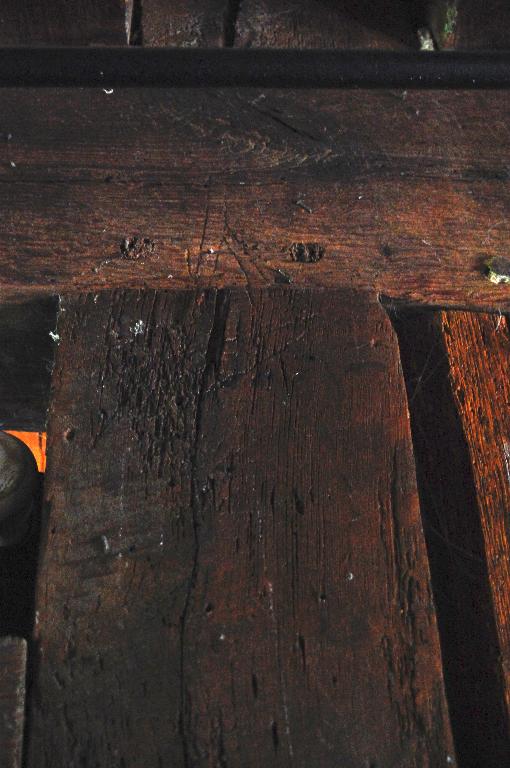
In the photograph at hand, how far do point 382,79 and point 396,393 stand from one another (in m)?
0.41

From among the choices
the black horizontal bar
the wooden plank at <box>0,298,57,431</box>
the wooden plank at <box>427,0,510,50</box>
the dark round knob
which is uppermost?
the wooden plank at <box>427,0,510,50</box>

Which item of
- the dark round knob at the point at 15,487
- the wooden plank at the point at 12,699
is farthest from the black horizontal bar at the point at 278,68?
the wooden plank at the point at 12,699

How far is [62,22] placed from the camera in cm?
134

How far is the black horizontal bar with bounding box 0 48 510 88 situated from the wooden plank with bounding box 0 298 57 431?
1.12ft

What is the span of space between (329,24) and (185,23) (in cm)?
27

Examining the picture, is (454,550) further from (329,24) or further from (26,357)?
(329,24)

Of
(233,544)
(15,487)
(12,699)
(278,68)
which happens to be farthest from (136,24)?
(12,699)

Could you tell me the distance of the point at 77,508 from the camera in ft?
3.06

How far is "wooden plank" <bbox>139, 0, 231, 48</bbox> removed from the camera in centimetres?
142

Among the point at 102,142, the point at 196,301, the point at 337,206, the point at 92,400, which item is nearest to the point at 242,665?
the point at 92,400

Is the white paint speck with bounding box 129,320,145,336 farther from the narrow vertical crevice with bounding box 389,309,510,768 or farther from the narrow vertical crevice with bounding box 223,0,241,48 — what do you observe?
the narrow vertical crevice with bounding box 223,0,241,48

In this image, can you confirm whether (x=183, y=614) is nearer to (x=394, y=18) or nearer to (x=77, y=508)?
(x=77, y=508)

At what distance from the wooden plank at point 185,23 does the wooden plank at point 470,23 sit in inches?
15.4

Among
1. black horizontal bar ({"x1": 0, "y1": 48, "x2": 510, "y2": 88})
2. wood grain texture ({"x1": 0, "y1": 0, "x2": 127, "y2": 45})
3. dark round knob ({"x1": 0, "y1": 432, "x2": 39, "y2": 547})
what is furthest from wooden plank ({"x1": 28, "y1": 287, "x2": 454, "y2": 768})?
wood grain texture ({"x1": 0, "y1": 0, "x2": 127, "y2": 45})
